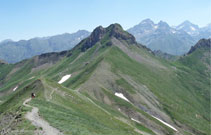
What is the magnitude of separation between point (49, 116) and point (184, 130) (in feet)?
364

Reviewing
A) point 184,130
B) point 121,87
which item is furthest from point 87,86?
point 184,130

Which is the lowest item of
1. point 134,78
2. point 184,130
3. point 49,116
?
point 184,130

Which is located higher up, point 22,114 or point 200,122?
point 22,114

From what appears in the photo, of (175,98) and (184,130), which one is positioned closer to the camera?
(184,130)

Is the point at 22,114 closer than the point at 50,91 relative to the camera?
Yes

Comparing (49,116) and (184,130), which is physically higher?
(49,116)

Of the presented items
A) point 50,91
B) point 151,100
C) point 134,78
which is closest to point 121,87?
point 151,100

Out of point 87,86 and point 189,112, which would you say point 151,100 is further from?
point 87,86

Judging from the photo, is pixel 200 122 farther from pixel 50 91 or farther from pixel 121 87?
pixel 50 91

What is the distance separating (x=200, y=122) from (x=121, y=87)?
66298 millimetres

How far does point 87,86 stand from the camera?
423 ft

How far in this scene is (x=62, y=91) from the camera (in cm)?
8625

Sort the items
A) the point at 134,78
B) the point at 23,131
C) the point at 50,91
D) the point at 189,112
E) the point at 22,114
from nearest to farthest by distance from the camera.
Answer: the point at 23,131
the point at 22,114
the point at 50,91
the point at 189,112
the point at 134,78

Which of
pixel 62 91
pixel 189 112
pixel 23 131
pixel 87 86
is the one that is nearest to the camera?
pixel 23 131
